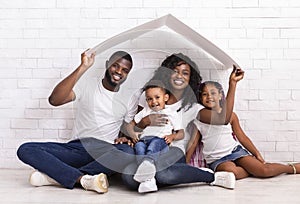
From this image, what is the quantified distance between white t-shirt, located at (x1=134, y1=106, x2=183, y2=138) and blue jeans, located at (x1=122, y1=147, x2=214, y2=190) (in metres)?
0.08

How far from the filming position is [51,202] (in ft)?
6.92

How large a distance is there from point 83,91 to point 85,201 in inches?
20.9

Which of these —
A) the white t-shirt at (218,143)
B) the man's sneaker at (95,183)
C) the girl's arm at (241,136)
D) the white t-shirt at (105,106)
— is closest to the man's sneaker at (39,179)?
the man's sneaker at (95,183)

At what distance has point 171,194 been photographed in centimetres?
225

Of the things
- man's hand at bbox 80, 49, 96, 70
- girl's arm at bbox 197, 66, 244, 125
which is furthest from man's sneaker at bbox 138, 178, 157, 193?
man's hand at bbox 80, 49, 96, 70

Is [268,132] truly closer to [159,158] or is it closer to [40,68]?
[159,158]

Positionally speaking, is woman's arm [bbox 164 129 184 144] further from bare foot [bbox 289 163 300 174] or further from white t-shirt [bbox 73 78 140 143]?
bare foot [bbox 289 163 300 174]

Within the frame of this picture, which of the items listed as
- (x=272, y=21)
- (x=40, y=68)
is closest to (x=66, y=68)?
(x=40, y=68)

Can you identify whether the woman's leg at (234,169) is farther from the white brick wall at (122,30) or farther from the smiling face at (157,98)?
the smiling face at (157,98)

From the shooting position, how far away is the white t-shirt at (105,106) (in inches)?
94.9

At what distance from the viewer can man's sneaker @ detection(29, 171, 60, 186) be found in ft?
7.77

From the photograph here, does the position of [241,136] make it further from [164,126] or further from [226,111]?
[164,126]

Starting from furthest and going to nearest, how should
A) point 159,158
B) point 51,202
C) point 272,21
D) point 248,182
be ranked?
point 272,21
point 248,182
point 159,158
point 51,202

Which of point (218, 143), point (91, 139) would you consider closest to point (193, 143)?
point (218, 143)
